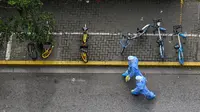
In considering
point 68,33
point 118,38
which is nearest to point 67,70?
point 68,33

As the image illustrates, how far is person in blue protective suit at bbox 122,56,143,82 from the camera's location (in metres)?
11.4

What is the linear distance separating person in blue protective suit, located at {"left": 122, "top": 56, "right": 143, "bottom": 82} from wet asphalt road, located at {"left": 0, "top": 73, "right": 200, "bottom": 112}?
11.7 inches

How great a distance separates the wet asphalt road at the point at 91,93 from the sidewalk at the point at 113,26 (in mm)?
765

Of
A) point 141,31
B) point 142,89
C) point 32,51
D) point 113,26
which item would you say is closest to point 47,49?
point 32,51

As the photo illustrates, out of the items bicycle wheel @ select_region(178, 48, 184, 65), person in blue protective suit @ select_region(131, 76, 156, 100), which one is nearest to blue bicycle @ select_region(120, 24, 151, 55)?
bicycle wheel @ select_region(178, 48, 184, 65)

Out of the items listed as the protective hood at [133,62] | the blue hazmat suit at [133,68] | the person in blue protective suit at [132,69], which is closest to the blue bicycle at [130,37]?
the person in blue protective suit at [132,69]

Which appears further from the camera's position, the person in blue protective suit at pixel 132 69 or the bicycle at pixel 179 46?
the bicycle at pixel 179 46

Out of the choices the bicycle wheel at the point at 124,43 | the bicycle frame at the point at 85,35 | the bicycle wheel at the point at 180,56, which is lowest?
the bicycle wheel at the point at 180,56

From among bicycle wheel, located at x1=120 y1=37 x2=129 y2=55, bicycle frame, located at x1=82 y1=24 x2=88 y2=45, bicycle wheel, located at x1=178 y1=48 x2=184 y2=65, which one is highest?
bicycle frame, located at x1=82 y1=24 x2=88 y2=45

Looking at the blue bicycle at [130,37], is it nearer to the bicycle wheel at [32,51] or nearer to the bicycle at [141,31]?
the bicycle at [141,31]

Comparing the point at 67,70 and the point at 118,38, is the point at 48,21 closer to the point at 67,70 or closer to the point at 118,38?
the point at 67,70

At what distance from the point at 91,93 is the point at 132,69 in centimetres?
172

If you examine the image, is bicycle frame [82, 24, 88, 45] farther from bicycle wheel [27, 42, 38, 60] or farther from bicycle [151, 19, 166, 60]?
bicycle [151, 19, 166, 60]

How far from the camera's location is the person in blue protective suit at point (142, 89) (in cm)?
1120
